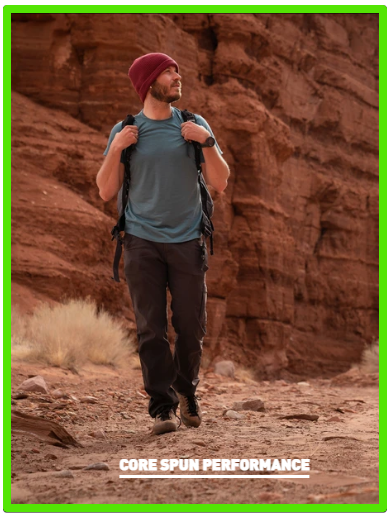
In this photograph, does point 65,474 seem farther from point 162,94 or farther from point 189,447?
point 162,94

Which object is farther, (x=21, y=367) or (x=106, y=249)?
(x=106, y=249)

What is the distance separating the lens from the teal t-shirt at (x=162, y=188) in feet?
16.9

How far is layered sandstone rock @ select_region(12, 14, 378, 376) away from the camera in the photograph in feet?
51.4

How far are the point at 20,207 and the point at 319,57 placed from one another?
1617 centimetres

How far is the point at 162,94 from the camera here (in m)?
5.27

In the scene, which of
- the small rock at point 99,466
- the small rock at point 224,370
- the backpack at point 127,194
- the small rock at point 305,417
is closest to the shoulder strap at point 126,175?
the backpack at point 127,194

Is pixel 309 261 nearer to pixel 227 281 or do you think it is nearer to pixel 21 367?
pixel 227 281

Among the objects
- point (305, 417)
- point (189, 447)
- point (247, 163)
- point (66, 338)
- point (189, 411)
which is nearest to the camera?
point (189, 447)

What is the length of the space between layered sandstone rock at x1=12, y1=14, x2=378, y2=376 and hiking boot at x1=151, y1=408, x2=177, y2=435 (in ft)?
29.6

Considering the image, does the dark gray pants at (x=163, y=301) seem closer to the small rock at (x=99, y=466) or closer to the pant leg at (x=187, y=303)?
the pant leg at (x=187, y=303)

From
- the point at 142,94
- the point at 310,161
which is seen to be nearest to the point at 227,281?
the point at 310,161

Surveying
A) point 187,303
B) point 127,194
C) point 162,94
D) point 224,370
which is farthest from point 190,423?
point 224,370

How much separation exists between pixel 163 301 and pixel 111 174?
3.21 feet

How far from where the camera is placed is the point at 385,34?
446 cm
